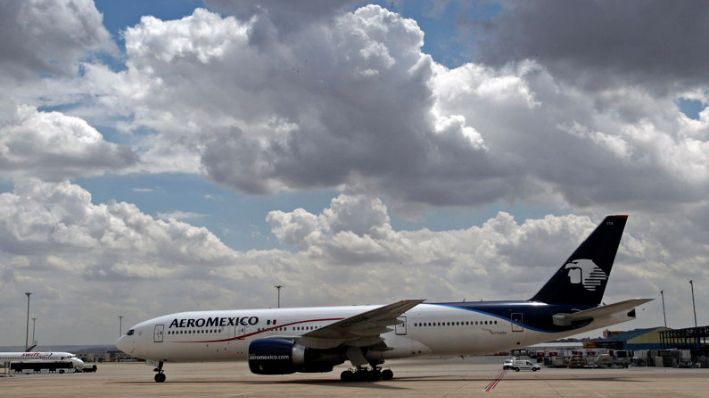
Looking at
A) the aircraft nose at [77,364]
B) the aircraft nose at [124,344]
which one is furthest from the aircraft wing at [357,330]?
the aircraft nose at [77,364]

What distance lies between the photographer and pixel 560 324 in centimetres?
2823

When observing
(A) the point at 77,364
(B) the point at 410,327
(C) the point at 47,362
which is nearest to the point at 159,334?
(B) the point at 410,327

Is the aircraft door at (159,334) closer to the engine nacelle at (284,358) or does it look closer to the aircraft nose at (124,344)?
the aircraft nose at (124,344)

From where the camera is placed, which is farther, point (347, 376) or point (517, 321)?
point (517, 321)

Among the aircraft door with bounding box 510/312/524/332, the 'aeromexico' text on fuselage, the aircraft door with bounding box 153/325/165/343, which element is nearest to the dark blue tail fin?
the aircraft door with bounding box 510/312/524/332

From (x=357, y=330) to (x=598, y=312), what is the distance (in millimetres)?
9332

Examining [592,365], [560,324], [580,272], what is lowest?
[592,365]

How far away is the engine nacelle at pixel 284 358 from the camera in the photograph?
26891 mm

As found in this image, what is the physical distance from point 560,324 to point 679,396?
10.5 m

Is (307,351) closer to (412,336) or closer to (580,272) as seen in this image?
(412,336)

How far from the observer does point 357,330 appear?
27.0 metres

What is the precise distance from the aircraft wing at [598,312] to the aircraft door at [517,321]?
1.33m

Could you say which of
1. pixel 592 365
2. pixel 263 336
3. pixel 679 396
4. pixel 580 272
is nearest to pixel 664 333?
pixel 592 365

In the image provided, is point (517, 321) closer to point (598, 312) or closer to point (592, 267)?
point (598, 312)
